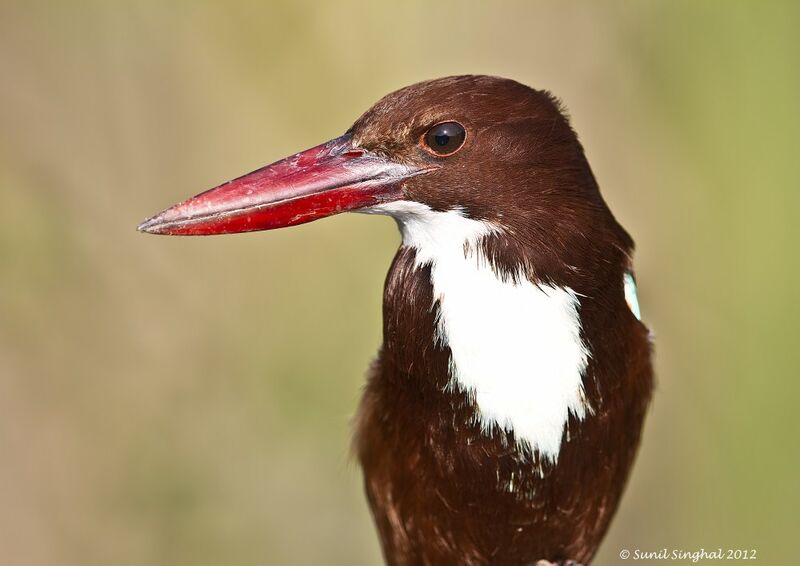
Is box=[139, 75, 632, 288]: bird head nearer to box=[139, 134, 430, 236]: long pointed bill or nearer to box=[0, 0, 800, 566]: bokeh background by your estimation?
box=[139, 134, 430, 236]: long pointed bill

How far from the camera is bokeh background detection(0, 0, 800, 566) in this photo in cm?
349

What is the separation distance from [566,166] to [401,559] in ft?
3.40

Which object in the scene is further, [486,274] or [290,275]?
[290,275]

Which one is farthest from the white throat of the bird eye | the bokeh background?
the bokeh background

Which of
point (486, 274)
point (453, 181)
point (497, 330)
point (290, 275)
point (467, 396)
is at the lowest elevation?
point (467, 396)

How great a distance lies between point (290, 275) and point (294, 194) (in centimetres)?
179

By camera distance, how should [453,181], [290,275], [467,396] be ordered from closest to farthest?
[453,181], [467,396], [290,275]

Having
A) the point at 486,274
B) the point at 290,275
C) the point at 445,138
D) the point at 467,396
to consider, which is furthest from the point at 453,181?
the point at 290,275

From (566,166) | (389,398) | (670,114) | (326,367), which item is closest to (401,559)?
(389,398)

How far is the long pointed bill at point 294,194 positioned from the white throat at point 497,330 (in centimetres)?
Answer: 5

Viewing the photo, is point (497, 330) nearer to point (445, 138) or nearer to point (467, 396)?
point (467, 396)

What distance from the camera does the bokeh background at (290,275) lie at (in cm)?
349

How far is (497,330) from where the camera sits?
1935 millimetres

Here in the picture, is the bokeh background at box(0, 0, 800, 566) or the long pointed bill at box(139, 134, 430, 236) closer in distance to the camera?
the long pointed bill at box(139, 134, 430, 236)
